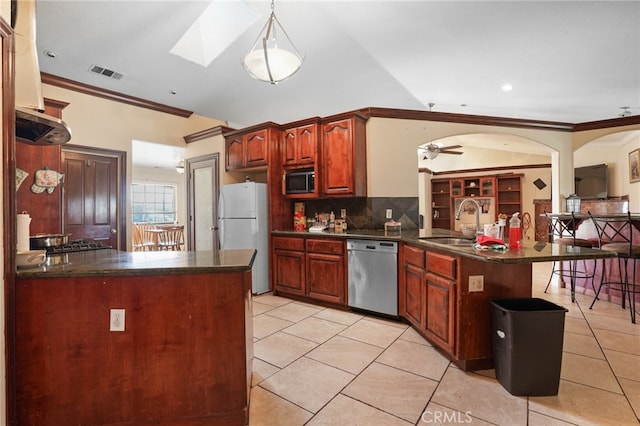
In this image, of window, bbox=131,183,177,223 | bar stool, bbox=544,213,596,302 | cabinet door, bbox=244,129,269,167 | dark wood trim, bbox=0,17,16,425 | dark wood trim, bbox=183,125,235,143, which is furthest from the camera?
window, bbox=131,183,177,223

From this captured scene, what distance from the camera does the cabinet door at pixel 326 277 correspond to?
344 centimetres

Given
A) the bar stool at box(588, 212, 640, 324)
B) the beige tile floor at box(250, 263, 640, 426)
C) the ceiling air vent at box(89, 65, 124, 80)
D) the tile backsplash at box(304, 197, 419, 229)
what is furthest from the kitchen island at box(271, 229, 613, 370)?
the ceiling air vent at box(89, 65, 124, 80)

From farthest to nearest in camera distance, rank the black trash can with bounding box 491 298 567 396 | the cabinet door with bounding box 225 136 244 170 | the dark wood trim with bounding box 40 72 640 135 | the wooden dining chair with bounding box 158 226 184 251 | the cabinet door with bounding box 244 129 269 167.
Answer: the wooden dining chair with bounding box 158 226 184 251 → the cabinet door with bounding box 225 136 244 170 → the cabinet door with bounding box 244 129 269 167 → the dark wood trim with bounding box 40 72 640 135 → the black trash can with bounding box 491 298 567 396

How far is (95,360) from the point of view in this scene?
1.52 metres

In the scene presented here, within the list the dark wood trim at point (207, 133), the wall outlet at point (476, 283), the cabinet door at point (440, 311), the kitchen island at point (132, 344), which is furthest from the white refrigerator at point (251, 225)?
the wall outlet at point (476, 283)

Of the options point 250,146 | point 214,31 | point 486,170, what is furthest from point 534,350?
point 486,170

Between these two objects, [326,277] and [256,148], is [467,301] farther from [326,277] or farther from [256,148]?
[256,148]

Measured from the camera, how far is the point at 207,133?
4973mm

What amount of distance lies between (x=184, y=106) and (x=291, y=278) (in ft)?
11.3

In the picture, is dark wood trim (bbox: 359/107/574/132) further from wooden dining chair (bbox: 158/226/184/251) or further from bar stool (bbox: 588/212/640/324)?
wooden dining chair (bbox: 158/226/184/251)

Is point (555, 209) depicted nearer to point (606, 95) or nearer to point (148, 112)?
point (606, 95)

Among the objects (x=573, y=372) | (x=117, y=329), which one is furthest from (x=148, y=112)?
(x=573, y=372)

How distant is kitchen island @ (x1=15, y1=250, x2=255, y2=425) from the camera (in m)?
1.49

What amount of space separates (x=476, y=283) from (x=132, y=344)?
214 centimetres
